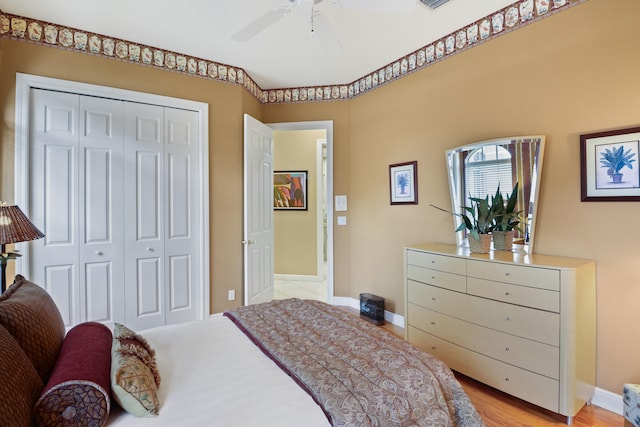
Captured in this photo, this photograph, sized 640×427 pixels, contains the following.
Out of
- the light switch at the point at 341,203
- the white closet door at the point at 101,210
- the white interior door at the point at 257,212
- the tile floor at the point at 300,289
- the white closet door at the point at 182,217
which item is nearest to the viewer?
the white closet door at the point at 101,210

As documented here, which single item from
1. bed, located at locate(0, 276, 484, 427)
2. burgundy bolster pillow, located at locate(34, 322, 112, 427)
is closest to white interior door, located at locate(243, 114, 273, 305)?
bed, located at locate(0, 276, 484, 427)

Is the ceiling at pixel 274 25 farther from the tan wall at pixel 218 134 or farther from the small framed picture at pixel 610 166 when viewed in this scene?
the small framed picture at pixel 610 166

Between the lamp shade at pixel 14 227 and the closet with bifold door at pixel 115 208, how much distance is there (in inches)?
33.6

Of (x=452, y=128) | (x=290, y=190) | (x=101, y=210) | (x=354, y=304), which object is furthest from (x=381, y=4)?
(x=290, y=190)

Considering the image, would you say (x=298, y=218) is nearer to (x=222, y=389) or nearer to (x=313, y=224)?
(x=313, y=224)

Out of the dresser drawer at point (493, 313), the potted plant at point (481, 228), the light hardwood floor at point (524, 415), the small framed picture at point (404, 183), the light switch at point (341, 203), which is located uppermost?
the small framed picture at point (404, 183)

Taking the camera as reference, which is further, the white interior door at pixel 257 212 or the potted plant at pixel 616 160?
the white interior door at pixel 257 212

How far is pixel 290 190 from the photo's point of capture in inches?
220

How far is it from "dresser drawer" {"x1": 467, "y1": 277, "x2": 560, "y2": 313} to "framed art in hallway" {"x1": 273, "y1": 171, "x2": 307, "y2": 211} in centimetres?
369

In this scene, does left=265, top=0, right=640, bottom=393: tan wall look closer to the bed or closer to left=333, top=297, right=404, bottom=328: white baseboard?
left=333, top=297, right=404, bottom=328: white baseboard

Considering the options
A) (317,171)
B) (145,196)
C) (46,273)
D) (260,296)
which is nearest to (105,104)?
(145,196)

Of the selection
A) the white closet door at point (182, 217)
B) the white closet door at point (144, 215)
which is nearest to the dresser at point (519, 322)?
the white closet door at point (182, 217)

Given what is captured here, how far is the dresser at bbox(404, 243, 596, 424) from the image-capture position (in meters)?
1.77

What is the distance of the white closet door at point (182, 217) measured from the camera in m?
3.04
